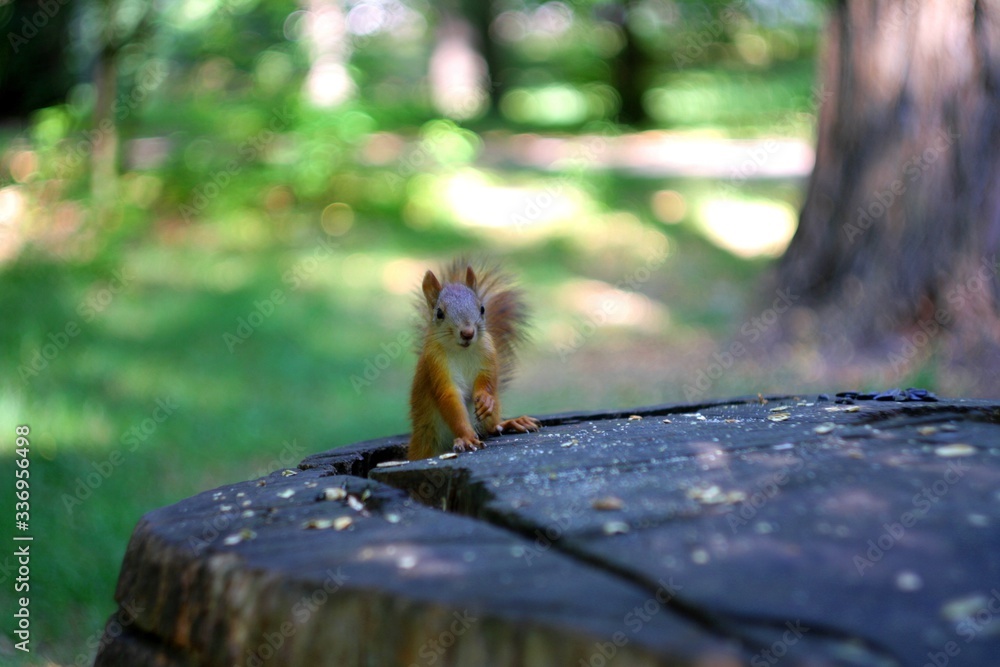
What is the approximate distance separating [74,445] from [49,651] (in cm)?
190

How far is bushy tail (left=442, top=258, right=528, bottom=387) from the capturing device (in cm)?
320

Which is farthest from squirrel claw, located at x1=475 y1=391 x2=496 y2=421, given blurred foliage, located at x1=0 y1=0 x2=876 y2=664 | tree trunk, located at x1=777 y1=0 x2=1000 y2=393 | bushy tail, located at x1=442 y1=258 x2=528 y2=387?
tree trunk, located at x1=777 y1=0 x2=1000 y2=393

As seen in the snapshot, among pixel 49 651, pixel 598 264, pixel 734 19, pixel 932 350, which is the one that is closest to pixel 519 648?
pixel 49 651

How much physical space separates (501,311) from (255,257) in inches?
268

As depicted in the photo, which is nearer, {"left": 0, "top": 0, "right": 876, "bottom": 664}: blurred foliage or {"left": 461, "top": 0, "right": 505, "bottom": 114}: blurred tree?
{"left": 0, "top": 0, "right": 876, "bottom": 664}: blurred foliage

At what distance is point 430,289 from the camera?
3.05m
